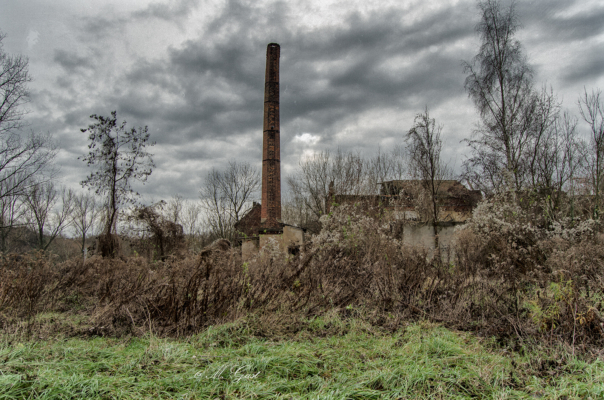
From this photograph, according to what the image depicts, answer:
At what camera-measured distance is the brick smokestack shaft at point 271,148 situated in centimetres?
2062

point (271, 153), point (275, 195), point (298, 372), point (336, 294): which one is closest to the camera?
point (298, 372)

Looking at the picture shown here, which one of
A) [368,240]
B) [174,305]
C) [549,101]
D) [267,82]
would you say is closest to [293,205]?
[267,82]

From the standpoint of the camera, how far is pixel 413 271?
686 centimetres

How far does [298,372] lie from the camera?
141 inches

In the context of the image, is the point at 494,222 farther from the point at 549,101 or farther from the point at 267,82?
the point at 267,82

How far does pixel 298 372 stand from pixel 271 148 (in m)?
18.2

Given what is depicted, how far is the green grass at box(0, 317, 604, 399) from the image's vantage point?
3.03m

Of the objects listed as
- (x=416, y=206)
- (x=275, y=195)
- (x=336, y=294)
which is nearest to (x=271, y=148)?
(x=275, y=195)

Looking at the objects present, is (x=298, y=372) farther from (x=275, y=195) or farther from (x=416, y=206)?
(x=416, y=206)

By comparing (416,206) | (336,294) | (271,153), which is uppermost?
(271,153)

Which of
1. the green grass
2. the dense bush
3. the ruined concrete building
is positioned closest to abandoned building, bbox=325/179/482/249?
the ruined concrete building

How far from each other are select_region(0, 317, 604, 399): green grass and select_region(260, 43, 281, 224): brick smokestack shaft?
635 inches

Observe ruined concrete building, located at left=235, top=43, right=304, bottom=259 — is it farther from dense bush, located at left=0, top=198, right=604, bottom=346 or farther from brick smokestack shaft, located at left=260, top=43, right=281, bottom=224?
dense bush, located at left=0, top=198, right=604, bottom=346

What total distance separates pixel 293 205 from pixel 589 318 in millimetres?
29742
